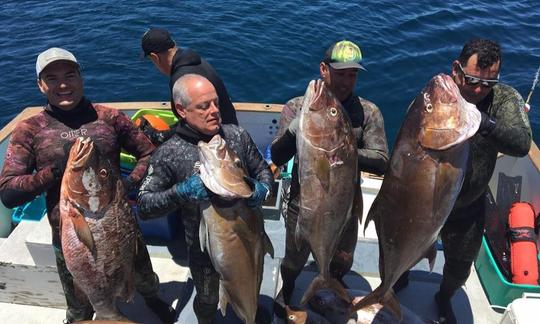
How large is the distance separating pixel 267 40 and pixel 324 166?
10.7 metres

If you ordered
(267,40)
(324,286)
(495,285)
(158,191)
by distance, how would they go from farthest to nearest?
1. (267,40)
2. (495,285)
3. (324,286)
4. (158,191)

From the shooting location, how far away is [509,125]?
3.06m

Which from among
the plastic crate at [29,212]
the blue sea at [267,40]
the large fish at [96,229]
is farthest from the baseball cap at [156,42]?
the blue sea at [267,40]

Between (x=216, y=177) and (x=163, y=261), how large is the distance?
278 cm

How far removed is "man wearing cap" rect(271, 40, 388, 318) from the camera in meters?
3.18

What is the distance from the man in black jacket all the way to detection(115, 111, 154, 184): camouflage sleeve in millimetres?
972

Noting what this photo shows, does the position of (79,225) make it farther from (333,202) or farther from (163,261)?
(163,261)

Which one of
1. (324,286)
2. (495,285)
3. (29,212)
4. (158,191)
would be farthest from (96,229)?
→ (495,285)

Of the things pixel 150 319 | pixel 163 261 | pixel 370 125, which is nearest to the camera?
Answer: pixel 370 125

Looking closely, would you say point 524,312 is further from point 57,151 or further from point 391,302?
point 57,151

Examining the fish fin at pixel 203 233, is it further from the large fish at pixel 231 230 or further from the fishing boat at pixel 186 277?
the fishing boat at pixel 186 277

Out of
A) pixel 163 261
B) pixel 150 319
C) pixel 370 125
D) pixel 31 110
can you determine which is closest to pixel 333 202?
pixel 370 125

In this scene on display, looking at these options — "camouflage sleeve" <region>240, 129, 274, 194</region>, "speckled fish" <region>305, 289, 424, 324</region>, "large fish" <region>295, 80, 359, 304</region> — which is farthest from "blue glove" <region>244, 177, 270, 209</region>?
"speckled fish" <region>305, 289, 424, 324</region>

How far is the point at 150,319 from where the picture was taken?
13.9 ft
